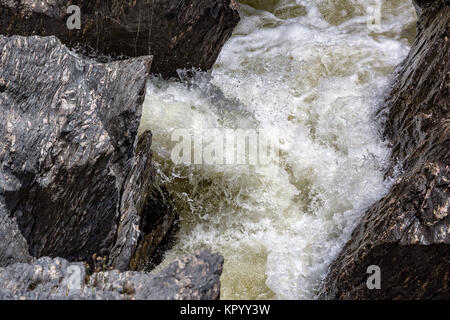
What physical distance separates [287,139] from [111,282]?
3.41m

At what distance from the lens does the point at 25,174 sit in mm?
3922

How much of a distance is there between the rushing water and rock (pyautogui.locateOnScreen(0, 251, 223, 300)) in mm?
1576

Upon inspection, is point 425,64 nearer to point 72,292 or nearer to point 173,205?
point 173,205

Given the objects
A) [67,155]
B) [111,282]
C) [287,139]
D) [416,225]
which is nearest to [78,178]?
[67,155]

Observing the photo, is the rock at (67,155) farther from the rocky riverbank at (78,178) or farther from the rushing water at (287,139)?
the rushing water at (287,139)

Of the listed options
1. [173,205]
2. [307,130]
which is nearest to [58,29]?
[173,205]

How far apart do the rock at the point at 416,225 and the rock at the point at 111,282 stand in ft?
4.59

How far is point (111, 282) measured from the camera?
11.3ft

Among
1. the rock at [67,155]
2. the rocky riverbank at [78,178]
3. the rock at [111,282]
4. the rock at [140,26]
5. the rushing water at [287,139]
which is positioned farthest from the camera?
the rock at [140,26]

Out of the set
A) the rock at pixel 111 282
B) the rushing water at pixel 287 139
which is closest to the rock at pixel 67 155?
the rock at pixel 111 282

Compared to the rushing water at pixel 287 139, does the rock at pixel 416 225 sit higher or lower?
higher

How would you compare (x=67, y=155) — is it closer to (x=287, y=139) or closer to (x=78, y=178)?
(x=78, y=178)

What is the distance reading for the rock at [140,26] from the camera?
5.85 metres
